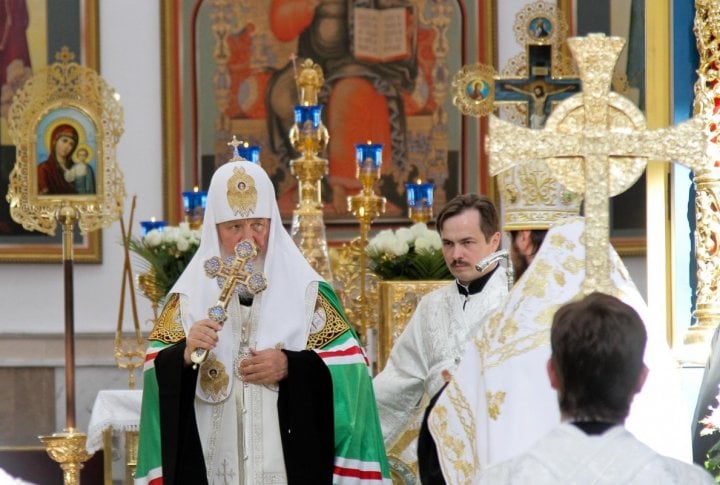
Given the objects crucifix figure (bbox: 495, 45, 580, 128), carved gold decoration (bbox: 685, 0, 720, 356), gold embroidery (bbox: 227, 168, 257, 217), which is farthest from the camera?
crucifix figure (bbox: 495, 45, 580, 128)

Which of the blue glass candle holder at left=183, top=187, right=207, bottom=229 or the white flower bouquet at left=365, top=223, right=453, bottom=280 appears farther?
the blue glass candle holder at left=183, top=187, right=207, bottom=229

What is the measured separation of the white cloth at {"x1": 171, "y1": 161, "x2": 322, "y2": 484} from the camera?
18.0ft

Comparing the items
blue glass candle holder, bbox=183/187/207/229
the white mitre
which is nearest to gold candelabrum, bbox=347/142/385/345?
blue glass candle holder, bbox=183/187/207/229

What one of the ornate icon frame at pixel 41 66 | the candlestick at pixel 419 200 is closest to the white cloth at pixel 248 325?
the candlestick at pixel 419 200

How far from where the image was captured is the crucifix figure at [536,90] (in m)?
6.53

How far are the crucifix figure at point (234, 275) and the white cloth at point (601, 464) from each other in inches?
85.9

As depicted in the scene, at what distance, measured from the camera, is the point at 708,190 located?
5699 millimetres

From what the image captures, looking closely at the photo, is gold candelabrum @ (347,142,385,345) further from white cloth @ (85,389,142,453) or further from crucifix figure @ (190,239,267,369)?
crucifix figure @ (190,239,267,369)

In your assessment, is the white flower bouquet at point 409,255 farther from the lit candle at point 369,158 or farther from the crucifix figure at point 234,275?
the crucifix figure at point 234,275

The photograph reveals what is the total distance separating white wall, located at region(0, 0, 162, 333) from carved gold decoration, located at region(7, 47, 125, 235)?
2.66 metres

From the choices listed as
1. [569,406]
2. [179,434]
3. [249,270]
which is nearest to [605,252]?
[569,406]

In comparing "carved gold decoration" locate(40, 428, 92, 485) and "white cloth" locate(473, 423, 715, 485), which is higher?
"white cloth" locate(473, 423, 715, 485)

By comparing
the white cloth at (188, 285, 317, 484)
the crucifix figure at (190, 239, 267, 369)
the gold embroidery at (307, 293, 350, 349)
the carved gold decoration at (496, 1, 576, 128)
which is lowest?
→ the white cloth at (188, 285, 317, 484)

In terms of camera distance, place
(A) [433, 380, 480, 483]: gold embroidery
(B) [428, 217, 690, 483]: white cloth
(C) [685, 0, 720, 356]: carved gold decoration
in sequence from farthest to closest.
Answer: (C) [685, 0, 720, 356]: carved gold decoration → (A) [433, 380, 480, 483]: gold embroidery → (B) [428, 217, 690, 483]: white cloth
